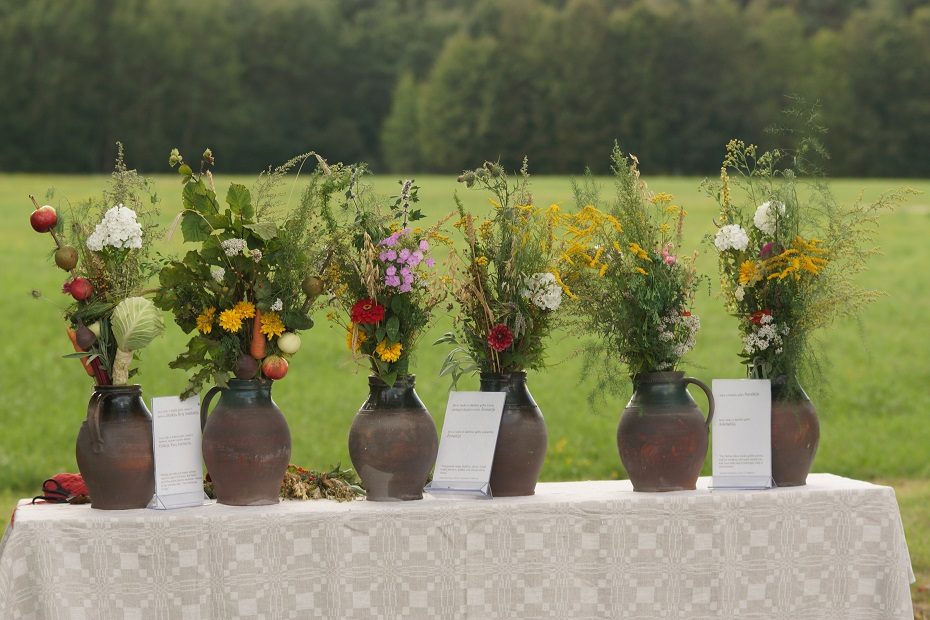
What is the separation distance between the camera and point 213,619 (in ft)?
9.39

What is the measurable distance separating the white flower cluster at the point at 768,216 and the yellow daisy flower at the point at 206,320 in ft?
4.83

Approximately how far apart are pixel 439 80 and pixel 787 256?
30319mm

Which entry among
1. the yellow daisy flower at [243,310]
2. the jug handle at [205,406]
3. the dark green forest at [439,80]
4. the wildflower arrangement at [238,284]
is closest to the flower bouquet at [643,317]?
the wildflower arrangement at [238,284]

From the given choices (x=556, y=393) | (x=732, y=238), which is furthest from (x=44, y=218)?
(x=556, y=393)

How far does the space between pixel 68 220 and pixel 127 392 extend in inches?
18.5

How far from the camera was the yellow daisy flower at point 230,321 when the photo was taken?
9.72ft

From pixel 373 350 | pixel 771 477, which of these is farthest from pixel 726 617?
pixel 373 350

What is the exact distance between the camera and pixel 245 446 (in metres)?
2.99

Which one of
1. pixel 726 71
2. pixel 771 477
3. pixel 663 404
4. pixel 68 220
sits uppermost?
pixel 726 71

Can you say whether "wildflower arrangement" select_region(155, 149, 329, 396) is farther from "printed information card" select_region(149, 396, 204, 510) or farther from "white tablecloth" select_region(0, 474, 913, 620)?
"white tablecloth" select_region(0, 474, 913, 620)

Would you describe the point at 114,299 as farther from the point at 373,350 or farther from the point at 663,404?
the point at 663,404

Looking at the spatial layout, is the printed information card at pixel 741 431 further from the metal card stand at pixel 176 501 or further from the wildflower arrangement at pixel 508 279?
the metal card stand at pixel 176 501

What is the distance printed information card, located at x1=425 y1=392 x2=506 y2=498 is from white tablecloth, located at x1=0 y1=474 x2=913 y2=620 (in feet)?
0.31

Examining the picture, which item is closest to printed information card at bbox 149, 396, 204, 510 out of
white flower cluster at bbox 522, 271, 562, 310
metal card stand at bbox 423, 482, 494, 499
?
metal card stand at bbox 423, 482, 494, 499
